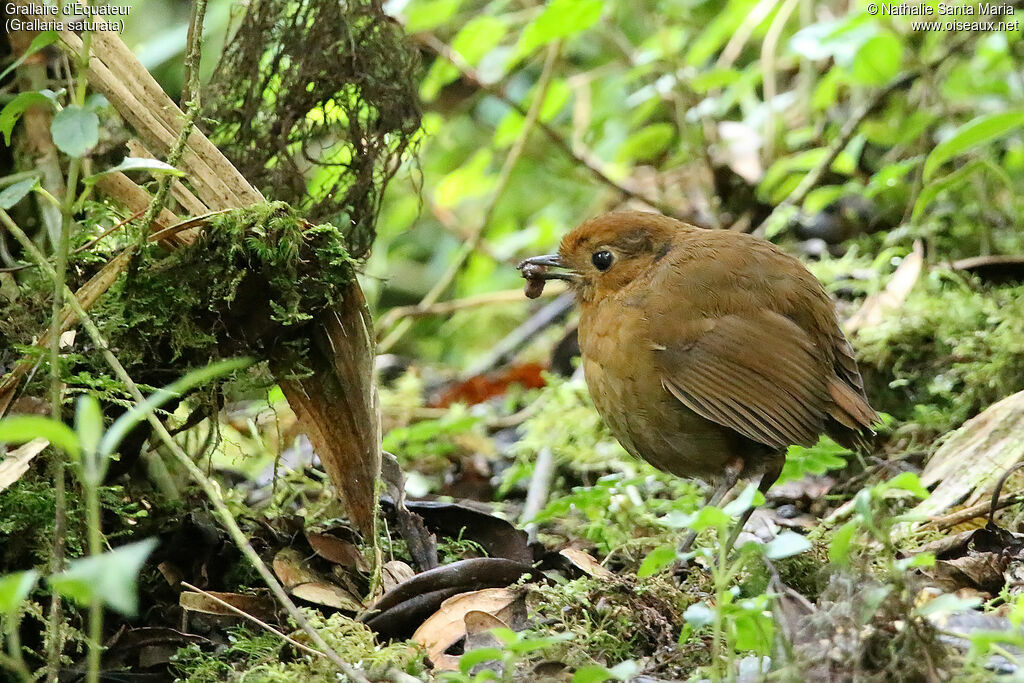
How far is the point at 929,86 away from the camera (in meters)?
5.14

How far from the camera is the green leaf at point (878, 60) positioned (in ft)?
14.6

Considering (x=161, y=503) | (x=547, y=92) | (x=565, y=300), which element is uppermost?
(x=547, y=92)

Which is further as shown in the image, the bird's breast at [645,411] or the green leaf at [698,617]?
A: the bird's breast at [645,411]

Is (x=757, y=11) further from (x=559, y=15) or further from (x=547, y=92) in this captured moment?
(x=559, y=15)

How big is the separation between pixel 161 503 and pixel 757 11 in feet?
13.4

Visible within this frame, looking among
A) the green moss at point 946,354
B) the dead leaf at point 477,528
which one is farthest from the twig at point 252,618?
the green moss at point 946,354

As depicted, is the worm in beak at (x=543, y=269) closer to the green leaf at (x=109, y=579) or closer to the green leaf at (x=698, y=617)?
the green leaf at (x=698, y=617)

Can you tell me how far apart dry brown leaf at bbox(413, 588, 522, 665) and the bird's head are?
3.61ft

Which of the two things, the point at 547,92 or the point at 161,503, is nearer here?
the point at 161,503

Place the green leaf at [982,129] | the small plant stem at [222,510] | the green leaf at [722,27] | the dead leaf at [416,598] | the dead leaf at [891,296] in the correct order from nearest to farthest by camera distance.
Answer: the small plant stem at [222,510] < the dead leaf at [416,598] < the green leaf at [982,129] < the dead leaf at [891,296] < the green leaf at [722,27]

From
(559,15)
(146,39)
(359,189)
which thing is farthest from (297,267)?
(146,39)

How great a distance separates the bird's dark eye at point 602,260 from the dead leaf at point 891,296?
1.31m

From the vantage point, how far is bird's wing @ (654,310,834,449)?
2.84m

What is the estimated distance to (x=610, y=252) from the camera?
10.9 feet
